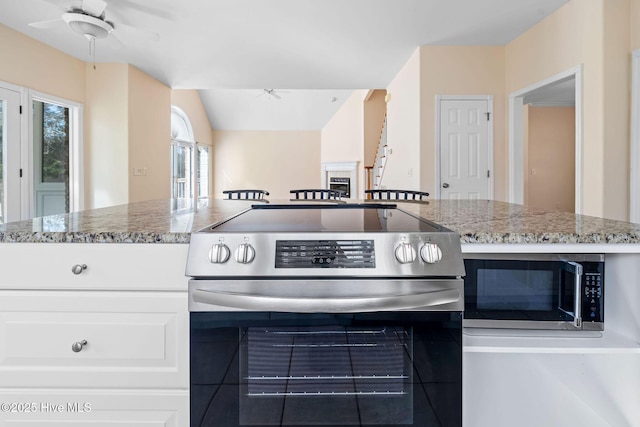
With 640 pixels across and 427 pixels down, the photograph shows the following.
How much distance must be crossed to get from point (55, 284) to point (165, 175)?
232 inches

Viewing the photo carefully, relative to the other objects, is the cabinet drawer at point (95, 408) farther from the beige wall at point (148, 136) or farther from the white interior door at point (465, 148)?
the beige wall at point (148, 136)

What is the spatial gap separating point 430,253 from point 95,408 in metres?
0.92

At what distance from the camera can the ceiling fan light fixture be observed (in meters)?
3.23

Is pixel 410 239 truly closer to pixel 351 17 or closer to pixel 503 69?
pixel 351 17

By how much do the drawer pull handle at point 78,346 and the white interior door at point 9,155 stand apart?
13.9ft

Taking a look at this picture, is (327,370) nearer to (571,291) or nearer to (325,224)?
(325,224)

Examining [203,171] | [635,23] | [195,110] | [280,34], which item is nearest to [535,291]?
[635,23]

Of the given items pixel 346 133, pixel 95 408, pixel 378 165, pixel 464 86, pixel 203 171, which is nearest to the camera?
pixel 95 408

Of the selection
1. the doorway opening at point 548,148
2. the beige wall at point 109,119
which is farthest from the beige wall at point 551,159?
the beige wall at point 109,119

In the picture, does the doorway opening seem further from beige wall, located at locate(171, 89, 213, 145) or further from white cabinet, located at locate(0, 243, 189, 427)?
beige wall, located at locate(171, 89, 213, 145)

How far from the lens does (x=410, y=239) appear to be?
3.29ft

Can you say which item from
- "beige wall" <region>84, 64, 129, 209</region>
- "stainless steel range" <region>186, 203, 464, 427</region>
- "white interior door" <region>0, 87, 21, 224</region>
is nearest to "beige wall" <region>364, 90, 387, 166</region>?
"beige wall" <region>84, 64, 129, 209</region>

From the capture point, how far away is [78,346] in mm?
1056

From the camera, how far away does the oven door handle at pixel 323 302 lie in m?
0.96
